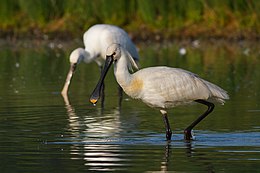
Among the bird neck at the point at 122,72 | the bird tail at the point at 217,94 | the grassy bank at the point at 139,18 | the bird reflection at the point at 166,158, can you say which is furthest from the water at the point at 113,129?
the grassy bank at the point at 139,18

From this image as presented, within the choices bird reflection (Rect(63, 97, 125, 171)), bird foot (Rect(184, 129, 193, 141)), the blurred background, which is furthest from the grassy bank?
bird foot (Rect(184, 129, 193, 141))

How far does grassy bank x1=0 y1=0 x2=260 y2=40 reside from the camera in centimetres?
2747

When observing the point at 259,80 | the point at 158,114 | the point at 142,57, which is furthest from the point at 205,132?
the point at 142,57

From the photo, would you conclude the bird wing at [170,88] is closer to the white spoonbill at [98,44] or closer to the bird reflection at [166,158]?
→ the bird reflection at [166,158]

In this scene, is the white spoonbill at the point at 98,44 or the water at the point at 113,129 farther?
the white spoonbill at the point at 98,44

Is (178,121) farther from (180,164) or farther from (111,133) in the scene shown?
(180,164)

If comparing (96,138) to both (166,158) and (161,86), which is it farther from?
(166,158)

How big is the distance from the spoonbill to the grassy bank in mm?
16175

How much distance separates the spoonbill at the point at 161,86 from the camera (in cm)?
1070

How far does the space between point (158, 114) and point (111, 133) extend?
1989mm

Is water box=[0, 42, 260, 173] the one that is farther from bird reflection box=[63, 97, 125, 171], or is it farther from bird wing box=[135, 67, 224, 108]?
bird wing box=[135, 67, 224, 108]

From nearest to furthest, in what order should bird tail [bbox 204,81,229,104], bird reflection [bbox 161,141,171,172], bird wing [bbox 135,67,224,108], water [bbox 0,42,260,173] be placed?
bird reflection [bbox 161,141,171,172] < water [bbox 0,42,260,173] < bird wing [bbox 135,67,224,108] < bird tail [bbox 204,81,229,104]

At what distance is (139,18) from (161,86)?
59.3 ft

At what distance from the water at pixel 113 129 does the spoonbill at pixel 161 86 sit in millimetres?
417
